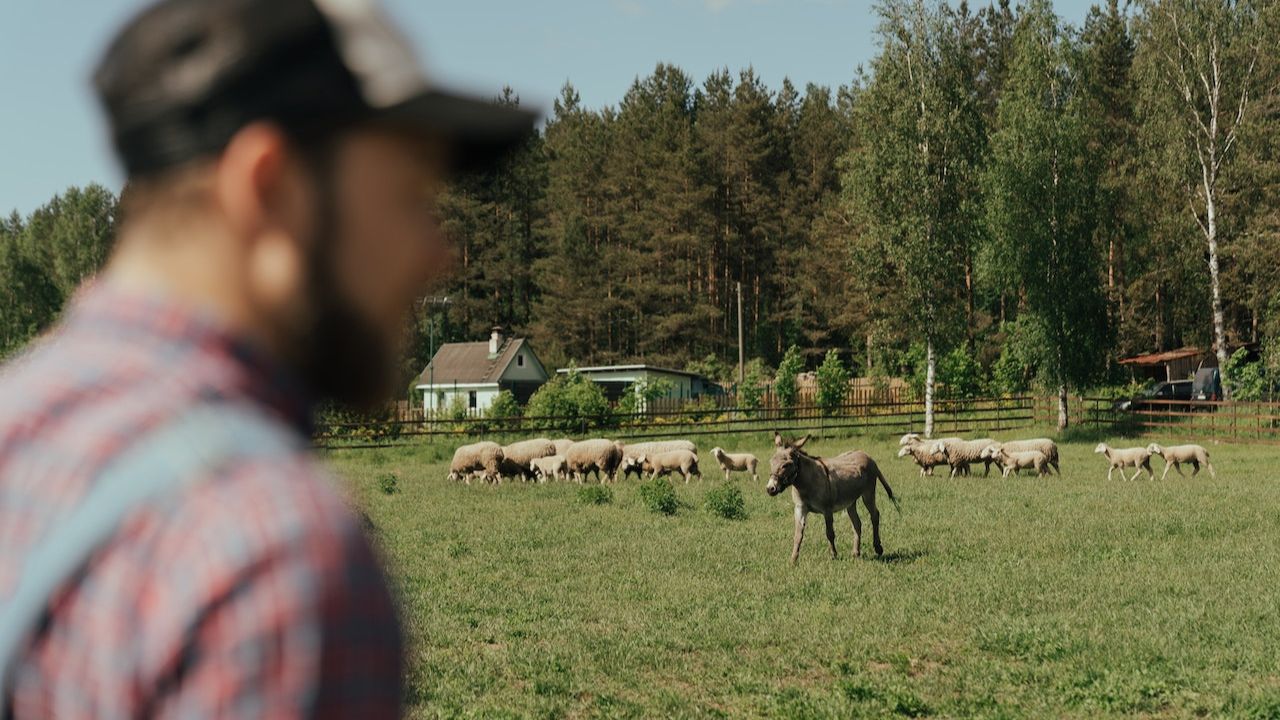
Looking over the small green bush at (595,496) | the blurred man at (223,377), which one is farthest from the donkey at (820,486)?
the blurred man at (223,377)

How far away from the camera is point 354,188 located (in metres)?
1.02

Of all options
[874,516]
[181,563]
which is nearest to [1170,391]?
[874,516]

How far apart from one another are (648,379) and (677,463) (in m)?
31.6

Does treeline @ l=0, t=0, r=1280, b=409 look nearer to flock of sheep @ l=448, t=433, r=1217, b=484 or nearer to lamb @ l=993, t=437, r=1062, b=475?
flock of sheep @ l=448, t=433, r=1217, b=484

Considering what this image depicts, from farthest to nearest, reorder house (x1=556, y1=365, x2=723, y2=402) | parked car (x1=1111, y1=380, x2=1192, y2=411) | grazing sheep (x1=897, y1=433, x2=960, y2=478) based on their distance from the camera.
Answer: house (x1=556, y1=365, x2=723, y2=402)
parked car (x1=1111, y1=380, x2=1192, y2=411)
grazing sheep (x1=897, y1=433, x2=960, y2=478)

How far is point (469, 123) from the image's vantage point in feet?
3.57

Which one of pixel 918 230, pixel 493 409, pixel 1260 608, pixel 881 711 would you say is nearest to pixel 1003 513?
pixel 1260 608

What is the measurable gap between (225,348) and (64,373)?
0.12 m

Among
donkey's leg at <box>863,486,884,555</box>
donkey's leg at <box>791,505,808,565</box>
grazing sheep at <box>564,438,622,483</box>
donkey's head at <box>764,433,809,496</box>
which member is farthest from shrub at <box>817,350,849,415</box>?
donkey's head at <box>764,433,809,496</box>

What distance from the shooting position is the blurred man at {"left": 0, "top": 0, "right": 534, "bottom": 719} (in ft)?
2.75

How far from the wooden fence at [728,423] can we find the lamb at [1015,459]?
1128 cm

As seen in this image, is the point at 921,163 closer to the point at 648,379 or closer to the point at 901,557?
the point at 648,379

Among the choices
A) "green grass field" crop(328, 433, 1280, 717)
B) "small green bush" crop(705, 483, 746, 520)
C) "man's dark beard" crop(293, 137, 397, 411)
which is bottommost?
"green grass field" crop(328, 433, 1280, 717)

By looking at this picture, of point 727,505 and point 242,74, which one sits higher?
point 242,74
